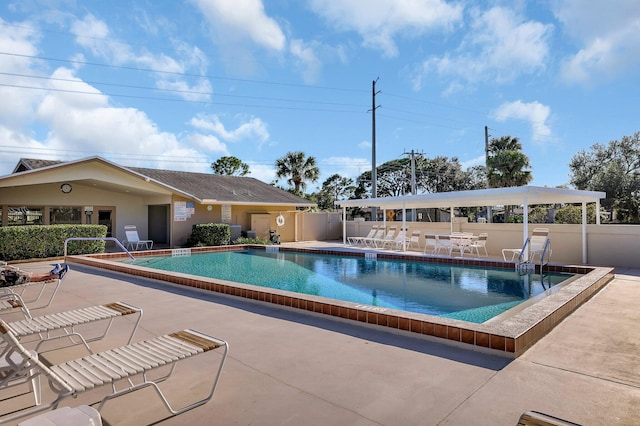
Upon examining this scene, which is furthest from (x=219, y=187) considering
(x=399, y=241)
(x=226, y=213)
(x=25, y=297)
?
(x=25, y=297)

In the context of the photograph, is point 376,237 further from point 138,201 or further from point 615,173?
Result: point 615,173

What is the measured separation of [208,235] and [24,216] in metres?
7.51

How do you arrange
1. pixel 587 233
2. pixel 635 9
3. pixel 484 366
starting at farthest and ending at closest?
1. pixel 587 233
2. pixel 635 9
3. pixel 484 366

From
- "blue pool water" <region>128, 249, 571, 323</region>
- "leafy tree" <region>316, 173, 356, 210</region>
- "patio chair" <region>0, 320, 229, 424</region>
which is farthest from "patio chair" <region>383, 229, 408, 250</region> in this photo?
"leafy tree" <region>316, 173, 356, 210</region>

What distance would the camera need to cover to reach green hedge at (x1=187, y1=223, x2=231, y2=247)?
725 inches

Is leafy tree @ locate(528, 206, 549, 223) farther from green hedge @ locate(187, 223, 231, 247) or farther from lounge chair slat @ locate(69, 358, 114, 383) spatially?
lounge chair slat @ locate(69, 358, 114, 383)

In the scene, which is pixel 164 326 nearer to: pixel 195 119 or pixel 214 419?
pixel 214 419

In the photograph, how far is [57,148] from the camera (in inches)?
Result: 1640

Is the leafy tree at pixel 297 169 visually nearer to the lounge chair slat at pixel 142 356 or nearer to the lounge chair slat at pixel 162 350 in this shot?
the lounge chair slat at pixel 162 350

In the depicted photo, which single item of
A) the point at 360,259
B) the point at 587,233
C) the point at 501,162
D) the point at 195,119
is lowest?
the point at 360,259

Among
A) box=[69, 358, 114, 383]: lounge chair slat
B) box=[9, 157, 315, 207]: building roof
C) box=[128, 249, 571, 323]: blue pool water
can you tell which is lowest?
box=[128, 249, 571, 323]: blue pool water

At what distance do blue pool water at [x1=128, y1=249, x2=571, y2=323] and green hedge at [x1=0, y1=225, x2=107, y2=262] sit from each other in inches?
91.4

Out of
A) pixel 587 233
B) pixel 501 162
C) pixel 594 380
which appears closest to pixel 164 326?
pixel 594 380

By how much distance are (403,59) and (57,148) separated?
1505 inches
